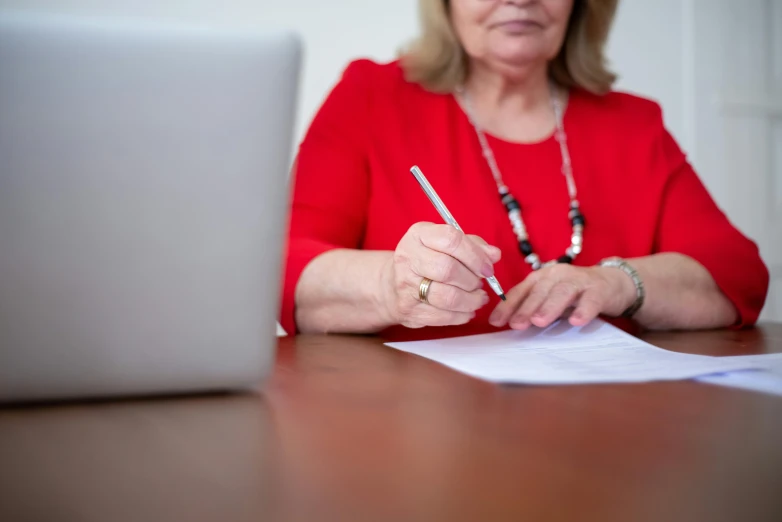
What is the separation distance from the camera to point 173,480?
1.15ft

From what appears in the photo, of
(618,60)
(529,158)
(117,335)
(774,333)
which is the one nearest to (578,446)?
(117,335)

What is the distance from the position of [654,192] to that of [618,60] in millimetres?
1807

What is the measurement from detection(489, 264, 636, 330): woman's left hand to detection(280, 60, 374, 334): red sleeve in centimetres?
36

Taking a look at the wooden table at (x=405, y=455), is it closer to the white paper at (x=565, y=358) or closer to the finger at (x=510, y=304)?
the white paper at (x=565, y=358)

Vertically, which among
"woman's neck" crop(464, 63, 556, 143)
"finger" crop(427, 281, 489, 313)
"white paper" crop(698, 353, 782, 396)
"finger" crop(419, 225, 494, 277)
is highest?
"woman's neck" crop(464, 63, 556, 143)

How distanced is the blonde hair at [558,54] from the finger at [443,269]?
0.68m

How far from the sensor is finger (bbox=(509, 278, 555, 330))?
3.00 feet

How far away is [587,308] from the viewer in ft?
3.06

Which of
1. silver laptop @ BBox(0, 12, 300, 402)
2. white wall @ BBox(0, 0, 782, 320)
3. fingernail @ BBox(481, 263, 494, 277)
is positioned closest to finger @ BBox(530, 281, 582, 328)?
fingernail @ BBox(481, 263, 494, 277)

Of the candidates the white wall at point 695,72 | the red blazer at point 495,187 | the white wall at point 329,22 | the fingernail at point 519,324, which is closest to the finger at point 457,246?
the fingernail at point 519,324

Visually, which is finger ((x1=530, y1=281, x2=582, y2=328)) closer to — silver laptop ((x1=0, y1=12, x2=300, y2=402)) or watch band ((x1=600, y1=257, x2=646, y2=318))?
watch band ((x1=600, y1=257, x2=646, y2=318))

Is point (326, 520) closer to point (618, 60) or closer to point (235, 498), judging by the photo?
point (235, 498)

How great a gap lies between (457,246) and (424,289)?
7 centimetres

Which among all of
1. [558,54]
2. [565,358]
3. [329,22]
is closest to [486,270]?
[565,358]
